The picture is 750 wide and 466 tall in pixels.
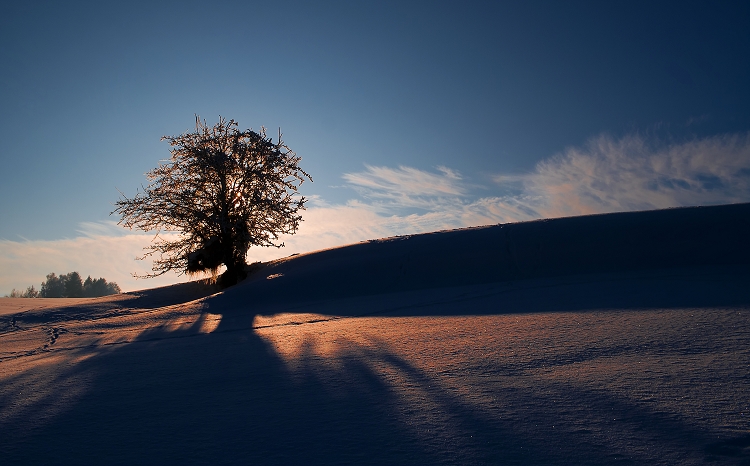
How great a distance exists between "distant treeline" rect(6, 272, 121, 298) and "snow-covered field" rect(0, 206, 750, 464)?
2122cm

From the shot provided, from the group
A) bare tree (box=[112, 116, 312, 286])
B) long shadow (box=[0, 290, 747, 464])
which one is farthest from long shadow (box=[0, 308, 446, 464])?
bare tree (box=[112, 116, 312, 286])

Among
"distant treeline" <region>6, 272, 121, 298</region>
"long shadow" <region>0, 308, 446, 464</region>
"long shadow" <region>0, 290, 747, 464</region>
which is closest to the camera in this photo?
"long shadow" <region>0, 290, 747, 464</region>

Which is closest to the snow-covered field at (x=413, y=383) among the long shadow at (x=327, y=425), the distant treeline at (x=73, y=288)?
the long shadow at (x=327, y=425)

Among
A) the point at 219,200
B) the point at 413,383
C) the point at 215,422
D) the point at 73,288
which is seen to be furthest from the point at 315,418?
the point at 73,288

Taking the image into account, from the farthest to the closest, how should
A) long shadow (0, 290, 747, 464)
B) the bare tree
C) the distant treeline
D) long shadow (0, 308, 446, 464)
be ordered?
the distant treeline → the bare tree → long shadow (0, 308, 446, 464) → long shadow (0, 290, 747, 464)

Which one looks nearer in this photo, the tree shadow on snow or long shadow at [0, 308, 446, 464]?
the tree shadow on snow

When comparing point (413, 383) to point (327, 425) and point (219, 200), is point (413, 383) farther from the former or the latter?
point (219, 200)

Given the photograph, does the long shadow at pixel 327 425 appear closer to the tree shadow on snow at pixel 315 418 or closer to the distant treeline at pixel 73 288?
the tree shadow on snow at pixel 315 418

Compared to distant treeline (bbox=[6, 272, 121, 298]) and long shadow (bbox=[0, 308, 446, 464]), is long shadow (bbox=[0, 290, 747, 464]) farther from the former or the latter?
distant treeline (bbox=[6, 272, 121, 298])

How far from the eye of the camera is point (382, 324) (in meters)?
6.13

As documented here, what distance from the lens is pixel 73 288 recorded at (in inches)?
1033

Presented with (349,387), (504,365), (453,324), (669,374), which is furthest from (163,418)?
(453,324)

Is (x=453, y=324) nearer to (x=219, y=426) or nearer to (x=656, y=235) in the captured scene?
(x=219, y=426)

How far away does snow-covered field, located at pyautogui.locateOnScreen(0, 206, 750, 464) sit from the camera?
2.27 meters
